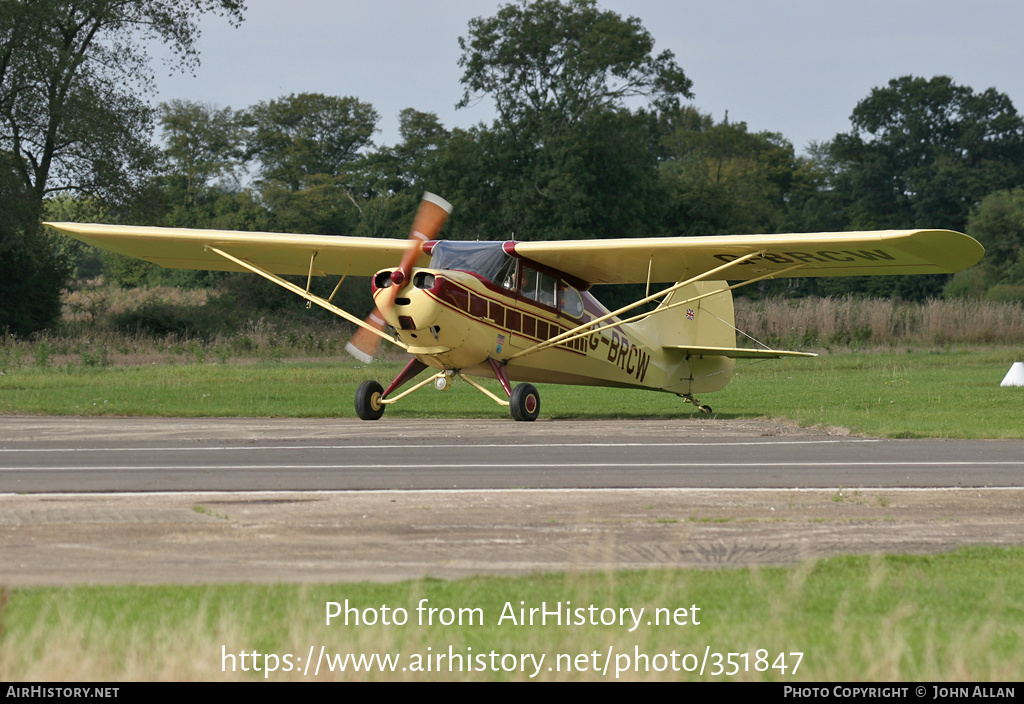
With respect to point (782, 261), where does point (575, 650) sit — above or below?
below

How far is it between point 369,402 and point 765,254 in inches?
249

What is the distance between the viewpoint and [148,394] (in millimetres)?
19297

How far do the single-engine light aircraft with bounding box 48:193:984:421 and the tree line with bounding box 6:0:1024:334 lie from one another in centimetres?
2054

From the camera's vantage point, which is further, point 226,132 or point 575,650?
point 226,132

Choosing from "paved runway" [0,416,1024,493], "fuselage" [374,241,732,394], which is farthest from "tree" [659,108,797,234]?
"paved runway" [0,416,1024,493]

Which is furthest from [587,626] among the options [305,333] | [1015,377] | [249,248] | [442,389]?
[305,333]

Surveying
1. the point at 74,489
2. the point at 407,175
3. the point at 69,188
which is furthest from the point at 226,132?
the point at 74,489

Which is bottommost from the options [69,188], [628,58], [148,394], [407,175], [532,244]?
[148,394]

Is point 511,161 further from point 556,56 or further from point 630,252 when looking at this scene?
point 630,252

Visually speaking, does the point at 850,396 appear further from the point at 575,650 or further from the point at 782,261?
the point at 575,650

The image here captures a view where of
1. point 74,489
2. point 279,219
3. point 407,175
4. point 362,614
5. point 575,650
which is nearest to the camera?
point 575,650

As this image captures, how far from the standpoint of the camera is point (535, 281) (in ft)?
56.7

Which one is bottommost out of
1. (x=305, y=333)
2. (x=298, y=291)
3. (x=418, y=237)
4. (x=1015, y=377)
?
(x=305, y=333)

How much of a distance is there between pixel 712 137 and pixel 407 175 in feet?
87.2
